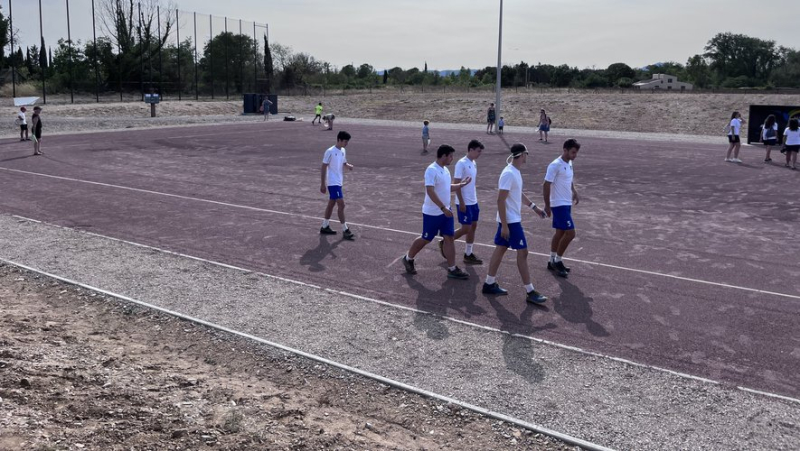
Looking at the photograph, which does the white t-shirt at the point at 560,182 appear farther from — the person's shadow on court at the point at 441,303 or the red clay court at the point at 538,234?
the person's shadow on court at the point at 441,303

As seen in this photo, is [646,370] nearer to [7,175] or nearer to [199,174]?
[199,174]

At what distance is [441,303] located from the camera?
895 centimetres

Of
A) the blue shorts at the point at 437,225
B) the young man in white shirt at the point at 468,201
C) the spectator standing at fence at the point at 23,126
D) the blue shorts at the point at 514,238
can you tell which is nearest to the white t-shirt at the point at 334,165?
the young man in white shirt at the point at 468,201

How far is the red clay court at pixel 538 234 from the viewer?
8.04 meters

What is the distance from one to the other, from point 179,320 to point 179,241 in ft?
14.1

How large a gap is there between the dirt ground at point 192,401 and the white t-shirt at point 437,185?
3523 mm

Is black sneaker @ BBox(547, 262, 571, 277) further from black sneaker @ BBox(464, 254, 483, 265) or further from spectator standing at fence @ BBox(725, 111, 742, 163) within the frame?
spectator standing at fence @ BBox(725, 111, 742, 163)

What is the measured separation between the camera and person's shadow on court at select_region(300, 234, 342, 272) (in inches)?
421

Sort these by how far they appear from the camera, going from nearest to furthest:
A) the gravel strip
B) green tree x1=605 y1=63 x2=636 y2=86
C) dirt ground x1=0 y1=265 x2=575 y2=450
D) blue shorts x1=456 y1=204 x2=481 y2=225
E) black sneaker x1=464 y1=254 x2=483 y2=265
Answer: dirt ground x1=0 y1=265 x2=575 y2=450, the gravel strip, blue shorts x1=456 y1=204 x2=481 y2=225, black sneaker x1=464 y1=254 x2=483 y2=265, green tree x1=605 y1=63 x2=636 y2=86

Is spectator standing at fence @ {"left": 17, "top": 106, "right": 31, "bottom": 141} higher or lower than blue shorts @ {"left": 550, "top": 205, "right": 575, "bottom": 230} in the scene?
higher

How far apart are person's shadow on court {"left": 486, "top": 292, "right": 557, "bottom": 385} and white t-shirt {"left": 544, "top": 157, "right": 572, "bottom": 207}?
180 cm

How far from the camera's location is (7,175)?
19.9 meters

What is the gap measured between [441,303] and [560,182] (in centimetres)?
281

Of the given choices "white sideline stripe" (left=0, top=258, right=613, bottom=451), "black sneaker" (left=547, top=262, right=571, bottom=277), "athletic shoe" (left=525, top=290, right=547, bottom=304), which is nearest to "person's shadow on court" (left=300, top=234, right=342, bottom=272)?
"white sideline stripe" (left=0, top=258, right=613, bottom=451)
